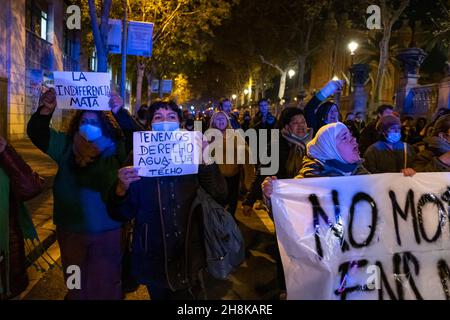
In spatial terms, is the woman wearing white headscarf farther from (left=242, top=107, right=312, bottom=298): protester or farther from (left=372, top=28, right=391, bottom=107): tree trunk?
(left=372, top=28, right=391, bottom=107): tree trunk

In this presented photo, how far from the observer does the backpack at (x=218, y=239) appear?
130 inches

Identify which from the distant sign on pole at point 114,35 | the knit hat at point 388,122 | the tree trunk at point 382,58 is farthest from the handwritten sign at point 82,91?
the tree trunk at point 382,58

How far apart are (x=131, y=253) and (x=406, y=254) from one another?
6.38 ft

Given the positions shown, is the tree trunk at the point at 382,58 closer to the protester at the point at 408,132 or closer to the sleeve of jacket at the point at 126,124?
the protester at the point at 408,132

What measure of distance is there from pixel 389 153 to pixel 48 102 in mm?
3541

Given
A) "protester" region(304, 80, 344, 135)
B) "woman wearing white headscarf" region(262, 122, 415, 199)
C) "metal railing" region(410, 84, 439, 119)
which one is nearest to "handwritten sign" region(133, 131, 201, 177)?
"woman wearing white headscarf" region(262, 122, 415, 199)

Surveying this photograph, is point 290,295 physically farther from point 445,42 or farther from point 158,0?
point 445,42

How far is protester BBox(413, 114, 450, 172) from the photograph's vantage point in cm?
438

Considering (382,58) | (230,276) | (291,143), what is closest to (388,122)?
(291,143)

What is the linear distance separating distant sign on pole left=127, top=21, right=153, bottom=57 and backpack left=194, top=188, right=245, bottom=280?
42.8ft

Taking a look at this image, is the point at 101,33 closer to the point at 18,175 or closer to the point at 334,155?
the point at 18,175

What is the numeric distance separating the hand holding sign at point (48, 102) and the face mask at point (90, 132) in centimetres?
35

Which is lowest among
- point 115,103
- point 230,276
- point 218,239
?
point 230,276

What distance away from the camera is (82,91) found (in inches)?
152
